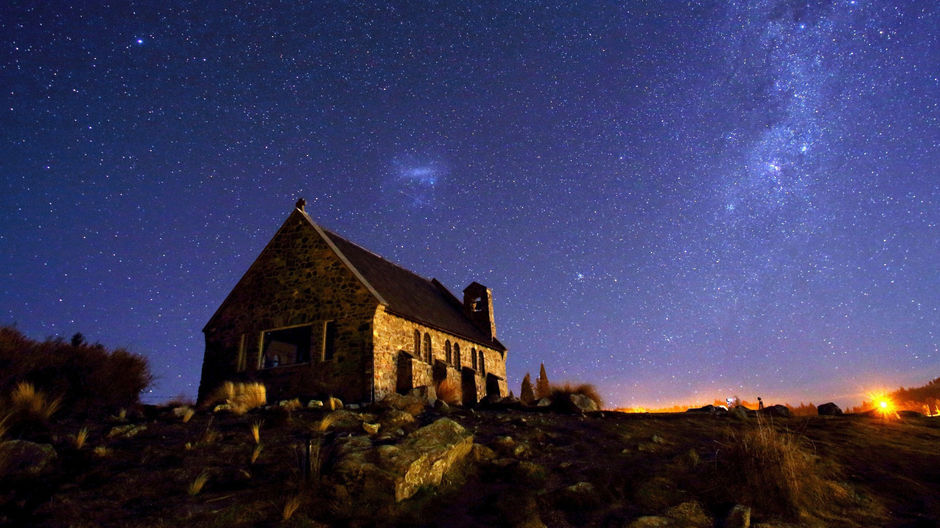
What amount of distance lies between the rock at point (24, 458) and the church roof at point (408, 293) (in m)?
12.3

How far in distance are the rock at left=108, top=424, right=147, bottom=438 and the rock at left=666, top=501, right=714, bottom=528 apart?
1119cm

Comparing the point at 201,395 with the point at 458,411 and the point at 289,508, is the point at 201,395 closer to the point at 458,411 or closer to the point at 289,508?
the point at 458,411

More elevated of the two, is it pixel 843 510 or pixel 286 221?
pixel 286 221

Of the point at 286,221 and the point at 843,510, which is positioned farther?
the point at 286,221

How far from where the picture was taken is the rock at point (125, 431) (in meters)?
11.5

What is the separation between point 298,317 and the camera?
2197cm

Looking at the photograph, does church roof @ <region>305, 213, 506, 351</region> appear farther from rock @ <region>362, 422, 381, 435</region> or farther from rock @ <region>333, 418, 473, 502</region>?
rock @ <region>333, 418, 473, 502</region>

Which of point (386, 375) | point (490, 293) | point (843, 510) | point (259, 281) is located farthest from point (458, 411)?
point (490, 293)

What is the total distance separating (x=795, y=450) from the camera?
32.3ft

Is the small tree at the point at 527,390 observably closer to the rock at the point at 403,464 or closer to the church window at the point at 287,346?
the church window at the point at 287,346

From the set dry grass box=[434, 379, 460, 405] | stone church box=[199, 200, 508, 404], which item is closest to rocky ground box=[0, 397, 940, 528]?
stone church box=[199, 200, 508, 404]

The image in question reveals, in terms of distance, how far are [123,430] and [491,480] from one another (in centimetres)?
837

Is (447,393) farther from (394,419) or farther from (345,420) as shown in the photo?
(394,419)

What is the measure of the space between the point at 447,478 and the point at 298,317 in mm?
14203
